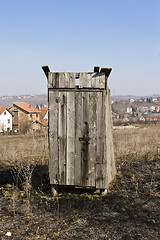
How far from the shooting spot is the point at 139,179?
18.3 feet

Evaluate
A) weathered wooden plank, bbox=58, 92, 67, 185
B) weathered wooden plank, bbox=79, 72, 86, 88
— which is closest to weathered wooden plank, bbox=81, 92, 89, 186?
weathered wooden plank, bbox=79, 72, 86, 88

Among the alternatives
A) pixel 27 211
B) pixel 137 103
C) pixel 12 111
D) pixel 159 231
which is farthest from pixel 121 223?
pixel 137 103

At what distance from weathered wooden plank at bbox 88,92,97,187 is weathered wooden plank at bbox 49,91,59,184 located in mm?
695

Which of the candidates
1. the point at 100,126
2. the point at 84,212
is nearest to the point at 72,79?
the point at 100,126

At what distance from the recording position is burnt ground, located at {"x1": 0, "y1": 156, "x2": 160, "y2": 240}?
3322 millimetres

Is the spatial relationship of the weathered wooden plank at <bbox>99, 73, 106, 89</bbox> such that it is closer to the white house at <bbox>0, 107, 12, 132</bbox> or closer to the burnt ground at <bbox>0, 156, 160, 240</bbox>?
the burnt ground at <bbox>0, 156, 160, 240</bbox>

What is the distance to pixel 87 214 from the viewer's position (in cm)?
392

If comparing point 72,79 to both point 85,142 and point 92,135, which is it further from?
point 85,142

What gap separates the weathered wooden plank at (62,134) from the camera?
15.3ft

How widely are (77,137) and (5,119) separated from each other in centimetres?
3987

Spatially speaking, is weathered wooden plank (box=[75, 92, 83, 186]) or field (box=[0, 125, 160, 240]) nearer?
field (box=[0, 125, 160, 240])

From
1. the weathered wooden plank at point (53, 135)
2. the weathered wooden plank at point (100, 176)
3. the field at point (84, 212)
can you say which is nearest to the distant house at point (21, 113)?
the field at point (84, 212)

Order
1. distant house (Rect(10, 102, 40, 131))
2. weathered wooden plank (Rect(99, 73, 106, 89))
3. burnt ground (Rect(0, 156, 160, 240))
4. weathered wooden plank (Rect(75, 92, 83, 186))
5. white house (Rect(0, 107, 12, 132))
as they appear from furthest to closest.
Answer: distant house (Rect(10, 102, 40, 131)) < white house (Rect(0, 107, 12, 132)) < weathered wooden plank (Rect(75, 92, 83, 186)) < weathered wooden plank (Rect(99, 73, 106, 89)) < burnt ground (Rect(0, 156, 160, 240))

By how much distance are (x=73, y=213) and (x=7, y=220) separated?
3.61 ft
